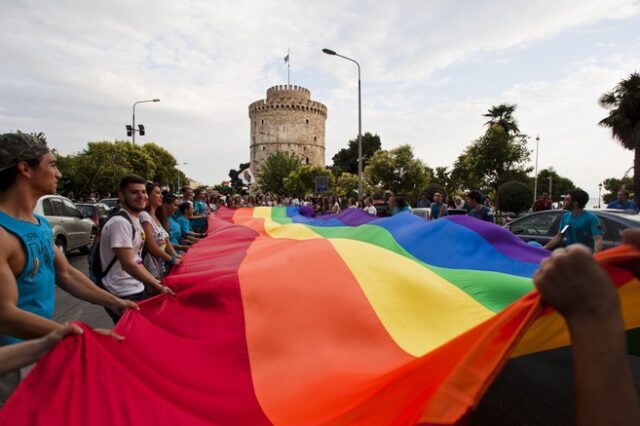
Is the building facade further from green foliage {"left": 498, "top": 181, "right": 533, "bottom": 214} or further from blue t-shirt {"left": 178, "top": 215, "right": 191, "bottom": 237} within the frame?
blue t-shirt {"left": 178, "top": 215, "right": 191, "bottom": 237}

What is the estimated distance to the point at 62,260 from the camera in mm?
2559

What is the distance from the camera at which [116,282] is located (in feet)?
11.3

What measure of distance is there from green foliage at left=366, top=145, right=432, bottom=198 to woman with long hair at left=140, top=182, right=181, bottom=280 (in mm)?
37204

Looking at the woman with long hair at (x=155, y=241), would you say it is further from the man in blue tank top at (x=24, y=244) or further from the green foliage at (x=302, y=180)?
the green foliage at (x=302, y=180)

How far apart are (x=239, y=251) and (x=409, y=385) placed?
397cm

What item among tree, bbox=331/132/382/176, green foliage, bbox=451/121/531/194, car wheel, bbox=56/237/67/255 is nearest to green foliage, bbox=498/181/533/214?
green foliage, bbox=451/121/531/194

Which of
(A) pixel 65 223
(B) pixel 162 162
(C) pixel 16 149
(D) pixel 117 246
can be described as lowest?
(A) pixel 65 223

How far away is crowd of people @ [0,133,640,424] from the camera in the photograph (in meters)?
0.87

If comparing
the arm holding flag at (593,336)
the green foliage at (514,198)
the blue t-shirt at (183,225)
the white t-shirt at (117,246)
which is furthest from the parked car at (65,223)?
the green foliage at (514,198)

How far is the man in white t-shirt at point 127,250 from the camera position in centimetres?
330

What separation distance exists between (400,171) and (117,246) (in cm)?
3993

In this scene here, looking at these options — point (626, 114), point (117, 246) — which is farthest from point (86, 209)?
point (626, 114)

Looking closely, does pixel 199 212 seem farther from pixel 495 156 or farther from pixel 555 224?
pixel 495 156

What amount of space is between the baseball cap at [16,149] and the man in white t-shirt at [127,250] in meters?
1.22
